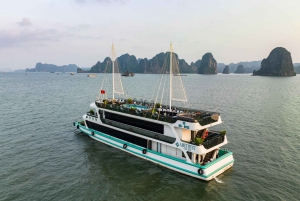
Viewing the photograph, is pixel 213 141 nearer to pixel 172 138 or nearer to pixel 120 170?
pixel 172 138

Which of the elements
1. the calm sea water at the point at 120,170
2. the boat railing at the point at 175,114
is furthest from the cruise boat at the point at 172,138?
the calm sea water at the point at 120,170

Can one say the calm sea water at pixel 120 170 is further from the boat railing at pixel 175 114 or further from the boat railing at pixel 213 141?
the boat railing at pixel 175 114

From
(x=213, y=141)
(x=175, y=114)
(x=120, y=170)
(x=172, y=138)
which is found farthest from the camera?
(x=175, y=114)

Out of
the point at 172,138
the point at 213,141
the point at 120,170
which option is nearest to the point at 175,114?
the point at 172,138

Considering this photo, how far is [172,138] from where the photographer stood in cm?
2114

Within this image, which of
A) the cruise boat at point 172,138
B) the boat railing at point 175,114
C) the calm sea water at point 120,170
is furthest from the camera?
the boat railing at point 175,114

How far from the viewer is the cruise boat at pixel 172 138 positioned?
19562 mm

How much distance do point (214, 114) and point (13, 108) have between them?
145ft

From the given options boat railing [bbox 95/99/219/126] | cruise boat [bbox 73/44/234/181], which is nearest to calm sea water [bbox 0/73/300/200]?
cruise boat [bbox 73/44/234/181]

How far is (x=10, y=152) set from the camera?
82.3 feet

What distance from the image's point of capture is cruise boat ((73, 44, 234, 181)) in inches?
770

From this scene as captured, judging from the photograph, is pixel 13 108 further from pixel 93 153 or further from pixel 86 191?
pixel 86 191

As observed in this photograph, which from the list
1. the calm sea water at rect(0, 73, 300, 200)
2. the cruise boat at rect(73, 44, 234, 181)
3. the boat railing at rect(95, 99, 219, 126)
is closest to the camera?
the calm sea water at rect(0, 73, 300, 200)

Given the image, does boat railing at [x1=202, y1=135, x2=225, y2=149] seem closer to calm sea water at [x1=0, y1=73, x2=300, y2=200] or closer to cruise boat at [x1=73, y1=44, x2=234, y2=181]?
cruise boat at [x1=73, y1=44, x2=234, y2=181]
